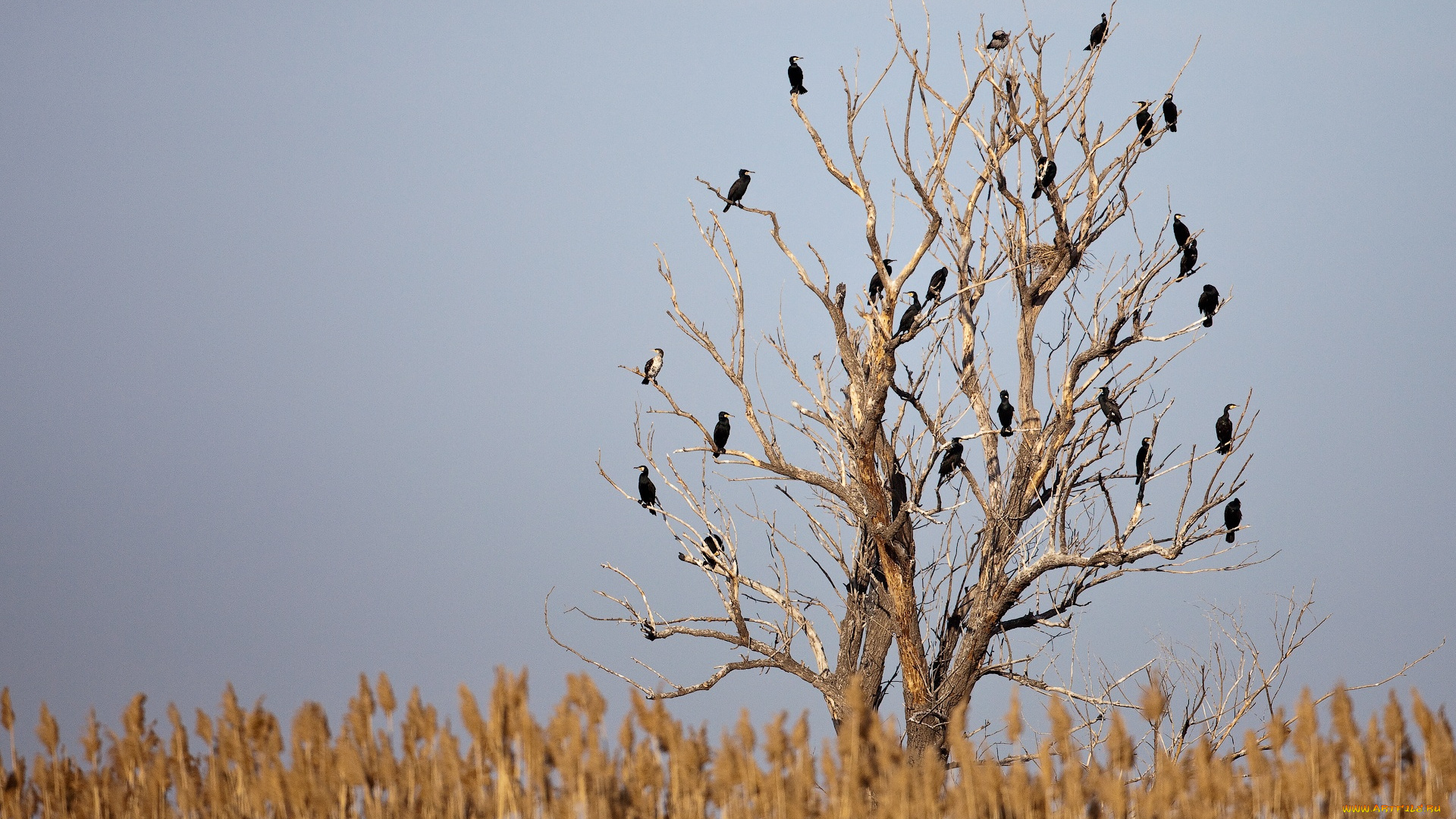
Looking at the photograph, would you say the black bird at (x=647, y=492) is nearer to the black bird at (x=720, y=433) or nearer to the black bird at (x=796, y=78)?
the black bird at (x=720, y=433)

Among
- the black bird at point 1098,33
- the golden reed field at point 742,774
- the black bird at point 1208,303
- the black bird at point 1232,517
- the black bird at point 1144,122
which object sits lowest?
the golden reed field at point 742,774

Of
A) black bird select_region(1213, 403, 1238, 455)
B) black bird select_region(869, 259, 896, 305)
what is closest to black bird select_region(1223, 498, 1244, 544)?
black bird select_region(1213, 403, 1238, 455)

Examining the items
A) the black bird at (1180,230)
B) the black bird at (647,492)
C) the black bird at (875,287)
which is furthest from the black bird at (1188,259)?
the black bird at (647,492)

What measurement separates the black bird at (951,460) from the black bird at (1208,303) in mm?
1930

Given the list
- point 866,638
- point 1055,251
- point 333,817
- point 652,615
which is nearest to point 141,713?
point 333,817

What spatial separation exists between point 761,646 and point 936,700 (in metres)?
1.27

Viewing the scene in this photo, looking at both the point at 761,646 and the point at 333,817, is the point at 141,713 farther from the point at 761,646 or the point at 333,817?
the point at 761,646

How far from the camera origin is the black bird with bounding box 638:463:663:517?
30.3ft

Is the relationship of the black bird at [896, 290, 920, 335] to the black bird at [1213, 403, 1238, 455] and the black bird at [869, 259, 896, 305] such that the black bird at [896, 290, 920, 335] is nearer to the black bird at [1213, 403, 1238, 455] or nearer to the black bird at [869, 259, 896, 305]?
the black bird at [869, 259, 896, 305]

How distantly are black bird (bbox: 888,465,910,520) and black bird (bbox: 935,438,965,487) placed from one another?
1.20ft

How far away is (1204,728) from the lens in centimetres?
895

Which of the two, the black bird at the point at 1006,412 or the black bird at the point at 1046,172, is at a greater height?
the black bird at the point at 1046,172

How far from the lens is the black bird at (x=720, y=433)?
8430 millimetres

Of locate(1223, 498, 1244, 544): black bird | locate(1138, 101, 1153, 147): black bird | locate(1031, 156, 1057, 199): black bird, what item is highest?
locate(1138, 101, 1153, 147): black bird
